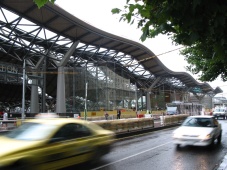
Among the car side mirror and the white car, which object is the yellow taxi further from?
the white car

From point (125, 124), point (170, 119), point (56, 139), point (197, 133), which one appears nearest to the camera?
point (56, 139)

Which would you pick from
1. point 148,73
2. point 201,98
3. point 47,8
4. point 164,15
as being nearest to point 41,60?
point 47,8

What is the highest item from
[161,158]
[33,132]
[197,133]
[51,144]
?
[33,132]

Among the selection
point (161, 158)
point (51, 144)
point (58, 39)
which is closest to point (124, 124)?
point (161, 158)

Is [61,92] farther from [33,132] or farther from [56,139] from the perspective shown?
[56,139]

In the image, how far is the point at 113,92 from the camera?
177 feet

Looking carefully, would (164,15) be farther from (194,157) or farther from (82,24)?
(82,24)

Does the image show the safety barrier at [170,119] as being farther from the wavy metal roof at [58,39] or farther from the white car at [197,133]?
the white car at [197,133]

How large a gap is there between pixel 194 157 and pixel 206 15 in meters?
7.79

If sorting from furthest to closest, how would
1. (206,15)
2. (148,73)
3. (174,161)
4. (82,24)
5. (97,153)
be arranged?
(148,73), (82,24), (174,161), (97,153), (206,15)

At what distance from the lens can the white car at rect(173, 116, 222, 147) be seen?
479 inches

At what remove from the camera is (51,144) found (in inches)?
286

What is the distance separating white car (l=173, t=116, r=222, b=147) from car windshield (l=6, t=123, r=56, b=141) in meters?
6.49

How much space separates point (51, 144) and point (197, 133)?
712cm
